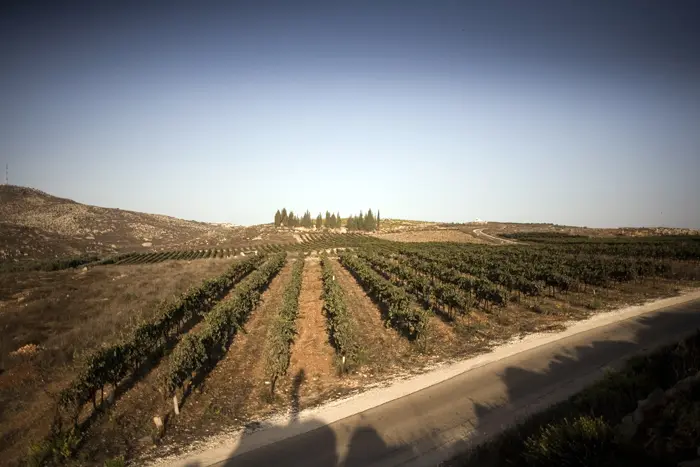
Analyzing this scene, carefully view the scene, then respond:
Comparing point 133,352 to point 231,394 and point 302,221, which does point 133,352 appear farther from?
point 302,221

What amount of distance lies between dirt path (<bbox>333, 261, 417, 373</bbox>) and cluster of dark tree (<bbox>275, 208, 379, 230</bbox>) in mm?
115583

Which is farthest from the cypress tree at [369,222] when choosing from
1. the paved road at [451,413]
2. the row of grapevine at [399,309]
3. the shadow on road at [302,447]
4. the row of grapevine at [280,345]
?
the shadow on road at [302,447]

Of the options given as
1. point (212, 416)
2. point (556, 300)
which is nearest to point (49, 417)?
point (212, 416)

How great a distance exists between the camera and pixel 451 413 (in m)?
13.0

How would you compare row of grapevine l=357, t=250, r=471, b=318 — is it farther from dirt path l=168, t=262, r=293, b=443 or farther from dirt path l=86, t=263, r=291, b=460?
dirt path l=86, t=263, r=291, b=460

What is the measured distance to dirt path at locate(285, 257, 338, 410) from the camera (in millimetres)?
15805

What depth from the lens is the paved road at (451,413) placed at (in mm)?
11023

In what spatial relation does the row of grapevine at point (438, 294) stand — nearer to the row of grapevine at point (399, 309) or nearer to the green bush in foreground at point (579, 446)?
the row of grapevine at point (399, 309)

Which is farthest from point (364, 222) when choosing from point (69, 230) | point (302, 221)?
point (69, 230)

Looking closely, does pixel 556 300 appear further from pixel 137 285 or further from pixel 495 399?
pixel 137 285

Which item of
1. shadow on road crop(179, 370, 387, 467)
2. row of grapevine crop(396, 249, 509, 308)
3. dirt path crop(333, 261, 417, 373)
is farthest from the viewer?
row of grapevine crop(396, 249, 509, 308)

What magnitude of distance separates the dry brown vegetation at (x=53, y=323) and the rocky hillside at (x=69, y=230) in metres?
50.2

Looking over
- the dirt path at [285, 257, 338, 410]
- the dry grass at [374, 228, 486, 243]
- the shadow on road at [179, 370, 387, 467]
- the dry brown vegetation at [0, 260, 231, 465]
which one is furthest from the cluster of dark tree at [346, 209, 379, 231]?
the shadow on road at [179, 370, 387, 467]

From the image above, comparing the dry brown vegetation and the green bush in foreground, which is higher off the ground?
the green bush in foreground
